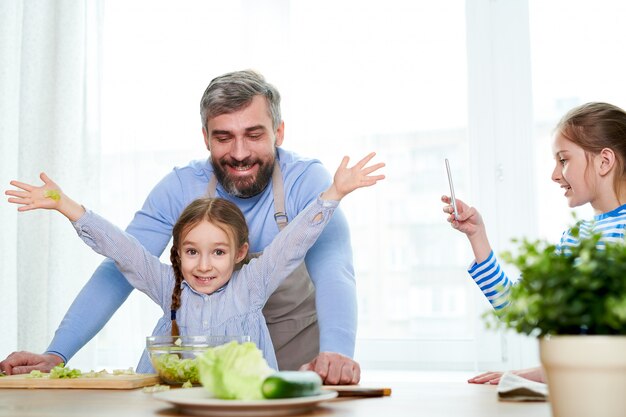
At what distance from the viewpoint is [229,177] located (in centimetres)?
190

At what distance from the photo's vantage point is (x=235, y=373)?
2.91 ft

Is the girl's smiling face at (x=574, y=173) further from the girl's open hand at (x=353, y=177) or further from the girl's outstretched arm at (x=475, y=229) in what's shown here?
the girl's open hand at (x=353, y=177)

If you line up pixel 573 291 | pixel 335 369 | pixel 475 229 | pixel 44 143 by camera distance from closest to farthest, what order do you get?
pixel 573 291 < pixel 335 369 < pixel 475 229 < pixel 44 143

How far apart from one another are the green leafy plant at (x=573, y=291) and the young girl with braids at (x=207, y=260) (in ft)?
2.90

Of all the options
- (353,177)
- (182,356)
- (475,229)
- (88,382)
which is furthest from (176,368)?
(475,229)

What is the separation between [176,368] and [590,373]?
769mm

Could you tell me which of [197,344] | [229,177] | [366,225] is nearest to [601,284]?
[197,344]

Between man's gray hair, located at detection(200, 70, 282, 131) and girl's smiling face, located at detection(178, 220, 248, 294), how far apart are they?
0.96 ft

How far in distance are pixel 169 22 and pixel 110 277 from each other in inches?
56.9

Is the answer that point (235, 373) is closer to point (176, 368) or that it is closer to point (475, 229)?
point (176, 368)

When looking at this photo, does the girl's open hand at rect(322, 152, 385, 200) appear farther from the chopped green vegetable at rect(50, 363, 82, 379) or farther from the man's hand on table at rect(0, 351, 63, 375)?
the man's hand on table at rect(0, 351, 63, 375)

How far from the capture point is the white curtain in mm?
2924

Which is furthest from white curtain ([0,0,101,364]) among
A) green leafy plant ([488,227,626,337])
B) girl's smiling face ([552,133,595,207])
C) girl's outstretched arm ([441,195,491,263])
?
green leafy plant ([488,227,626,337])

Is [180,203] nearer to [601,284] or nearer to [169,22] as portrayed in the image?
[169,22]
